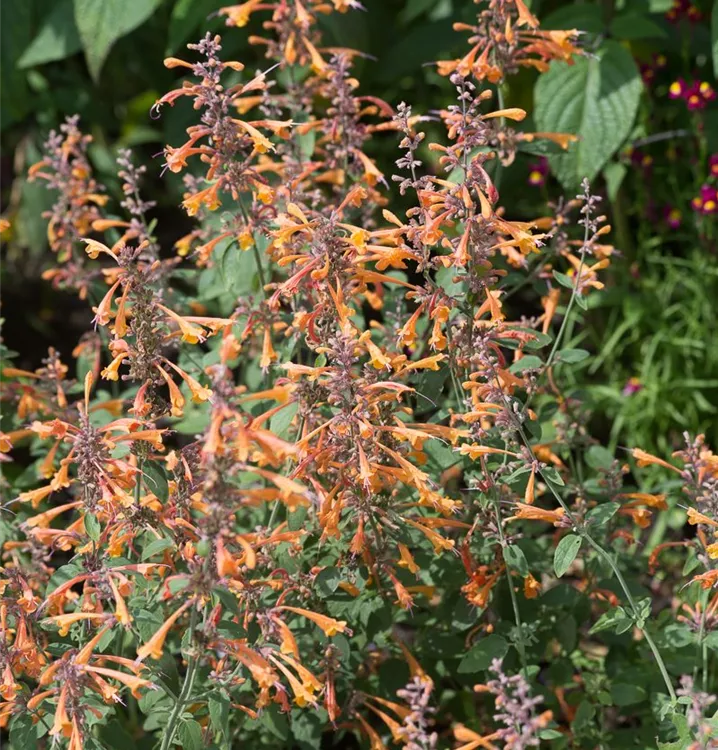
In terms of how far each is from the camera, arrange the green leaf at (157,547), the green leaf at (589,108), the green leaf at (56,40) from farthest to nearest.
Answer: the green leaf at (56,40)
the green leaf at (589,108)
the green leaf at (157,547)

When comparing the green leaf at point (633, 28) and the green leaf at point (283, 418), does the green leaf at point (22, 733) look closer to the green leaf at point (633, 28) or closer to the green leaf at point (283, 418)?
the green leaf at point (283, 418)

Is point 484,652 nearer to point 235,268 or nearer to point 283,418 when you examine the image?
point 283,418

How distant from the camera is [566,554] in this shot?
241 cm

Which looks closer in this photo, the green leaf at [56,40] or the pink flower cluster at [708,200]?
the pink flower cluster at [708,200]

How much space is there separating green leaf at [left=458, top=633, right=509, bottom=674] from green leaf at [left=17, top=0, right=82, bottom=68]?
333 cm

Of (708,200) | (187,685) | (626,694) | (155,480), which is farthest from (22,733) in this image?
(708,200)

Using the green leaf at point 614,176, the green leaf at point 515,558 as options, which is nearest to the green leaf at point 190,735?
the green leaf at point 515,558

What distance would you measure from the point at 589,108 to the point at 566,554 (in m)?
2.13

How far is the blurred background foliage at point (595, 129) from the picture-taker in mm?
4184

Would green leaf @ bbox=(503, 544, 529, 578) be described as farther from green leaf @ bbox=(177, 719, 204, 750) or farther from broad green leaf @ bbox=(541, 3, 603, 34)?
broad green leaf @ bbox=(541, 3, 603, 34)

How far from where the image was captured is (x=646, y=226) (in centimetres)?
488

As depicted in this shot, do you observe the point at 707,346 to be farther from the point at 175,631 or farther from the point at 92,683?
the point at 92,683

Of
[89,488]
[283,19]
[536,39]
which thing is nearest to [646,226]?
[536,39]

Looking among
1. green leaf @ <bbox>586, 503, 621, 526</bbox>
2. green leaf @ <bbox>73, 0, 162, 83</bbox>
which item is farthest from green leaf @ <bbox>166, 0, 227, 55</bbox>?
green leaf @ <bbox>586, 503, 621, 526</bbox>
